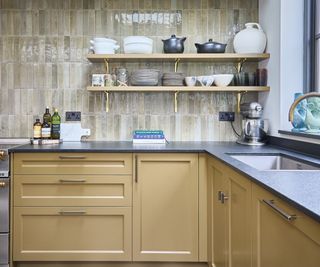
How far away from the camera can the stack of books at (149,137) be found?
9.90 feet

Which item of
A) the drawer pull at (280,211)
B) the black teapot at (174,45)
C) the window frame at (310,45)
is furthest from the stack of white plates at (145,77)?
the drawer pull at (280,211)

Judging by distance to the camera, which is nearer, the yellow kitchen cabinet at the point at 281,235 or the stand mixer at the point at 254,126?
the yellow kitchen cabinet at the point at 281,235

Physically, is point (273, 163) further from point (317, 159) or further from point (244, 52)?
point (244, 52)

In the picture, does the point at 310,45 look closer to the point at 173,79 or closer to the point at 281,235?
the point at 173,79

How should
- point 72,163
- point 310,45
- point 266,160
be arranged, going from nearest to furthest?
1. point 266,160
2. point 72,163
3. point 310,45

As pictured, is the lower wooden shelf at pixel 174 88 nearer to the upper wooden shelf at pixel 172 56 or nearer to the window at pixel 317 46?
the upper wooden shelf at pixel 172 56

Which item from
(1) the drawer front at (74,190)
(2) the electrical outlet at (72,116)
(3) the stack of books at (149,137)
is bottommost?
(1) the drawer front at (74,190)

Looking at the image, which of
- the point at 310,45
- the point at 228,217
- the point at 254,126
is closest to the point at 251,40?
the point at 310,45

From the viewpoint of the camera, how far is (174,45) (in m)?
3.02

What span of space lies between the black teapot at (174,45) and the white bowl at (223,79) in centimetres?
36

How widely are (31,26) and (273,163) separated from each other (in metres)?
2.30

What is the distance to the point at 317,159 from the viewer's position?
207cm

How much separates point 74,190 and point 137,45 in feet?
3.98

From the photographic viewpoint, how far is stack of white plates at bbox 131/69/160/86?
119 inches
